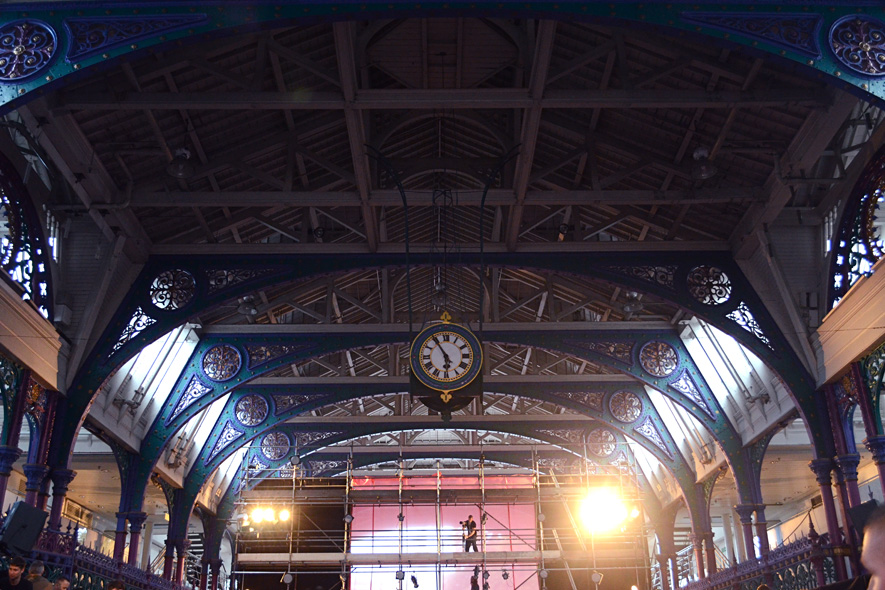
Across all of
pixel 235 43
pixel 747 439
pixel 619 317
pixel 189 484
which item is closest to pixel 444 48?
pixel 235 43

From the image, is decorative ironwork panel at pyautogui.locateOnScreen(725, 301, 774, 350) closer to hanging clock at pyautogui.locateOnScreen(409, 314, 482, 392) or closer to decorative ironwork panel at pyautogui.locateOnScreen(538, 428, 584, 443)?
hanging clock at pyautogui.locateOnScreen(409, 314, 482, 392)

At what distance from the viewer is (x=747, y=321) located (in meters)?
14.3

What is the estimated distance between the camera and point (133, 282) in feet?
47.6

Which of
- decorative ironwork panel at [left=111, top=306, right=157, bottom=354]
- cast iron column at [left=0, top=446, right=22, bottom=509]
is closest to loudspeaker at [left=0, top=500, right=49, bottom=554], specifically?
cast iron column at [left=0, top=446, right=22, bottom=509]

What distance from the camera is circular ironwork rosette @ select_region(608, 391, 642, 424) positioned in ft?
68.3

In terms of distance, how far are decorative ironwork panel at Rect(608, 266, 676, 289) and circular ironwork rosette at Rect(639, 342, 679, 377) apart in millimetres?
3330

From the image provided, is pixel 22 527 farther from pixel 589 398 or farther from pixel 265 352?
pixel 589 398

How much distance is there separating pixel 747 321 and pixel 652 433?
7586mm

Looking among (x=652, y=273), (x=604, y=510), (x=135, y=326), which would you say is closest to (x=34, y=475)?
(x=135, y=326)

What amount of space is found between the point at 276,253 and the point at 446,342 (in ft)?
14.9

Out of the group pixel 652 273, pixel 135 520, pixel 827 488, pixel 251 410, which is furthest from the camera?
pixel 251 410

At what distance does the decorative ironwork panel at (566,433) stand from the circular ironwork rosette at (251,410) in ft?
25.1

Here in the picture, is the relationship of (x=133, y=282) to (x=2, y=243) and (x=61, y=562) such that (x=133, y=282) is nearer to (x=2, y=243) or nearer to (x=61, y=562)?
(x=2, y=243)

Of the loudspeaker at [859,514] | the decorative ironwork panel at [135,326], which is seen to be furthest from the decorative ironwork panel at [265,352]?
the loudspeaker at [859,514]
